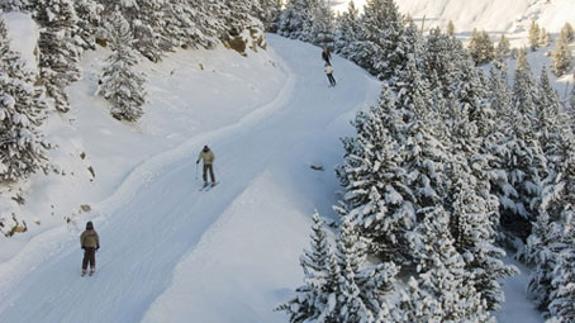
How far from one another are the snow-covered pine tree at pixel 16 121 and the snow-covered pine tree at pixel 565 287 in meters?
18.0

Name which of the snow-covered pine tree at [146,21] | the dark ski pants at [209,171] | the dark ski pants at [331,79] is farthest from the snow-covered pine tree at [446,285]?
the dark ski pants at [331,79]

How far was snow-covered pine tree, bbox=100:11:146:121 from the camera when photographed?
2403cm

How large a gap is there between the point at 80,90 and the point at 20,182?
7984 millimetres

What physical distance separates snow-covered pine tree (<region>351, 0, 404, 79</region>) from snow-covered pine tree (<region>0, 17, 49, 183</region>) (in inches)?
1179

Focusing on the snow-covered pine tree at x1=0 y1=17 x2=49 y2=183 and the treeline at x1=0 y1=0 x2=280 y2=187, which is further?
the treeline at x1=0 y1=0 x2=280 y2=187

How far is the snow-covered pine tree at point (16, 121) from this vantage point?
16828mm

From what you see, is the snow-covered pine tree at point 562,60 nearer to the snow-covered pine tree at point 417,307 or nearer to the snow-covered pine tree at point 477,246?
the snow-covered pine tree at point 477,246

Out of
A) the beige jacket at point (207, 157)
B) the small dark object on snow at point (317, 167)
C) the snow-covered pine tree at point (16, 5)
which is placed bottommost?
the small dark object on snow at point (317, 167)

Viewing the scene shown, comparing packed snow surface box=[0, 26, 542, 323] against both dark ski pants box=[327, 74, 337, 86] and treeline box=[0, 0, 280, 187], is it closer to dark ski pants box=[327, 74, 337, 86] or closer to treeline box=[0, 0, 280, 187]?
treeline box=[0, 0, 280, 187]

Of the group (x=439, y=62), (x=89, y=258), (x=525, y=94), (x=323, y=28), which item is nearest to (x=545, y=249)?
(x=89, y=258)

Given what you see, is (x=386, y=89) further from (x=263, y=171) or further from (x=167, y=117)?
(x=167, y=117)

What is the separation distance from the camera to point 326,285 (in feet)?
32.7

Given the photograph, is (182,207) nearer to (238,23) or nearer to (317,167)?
(317,167)

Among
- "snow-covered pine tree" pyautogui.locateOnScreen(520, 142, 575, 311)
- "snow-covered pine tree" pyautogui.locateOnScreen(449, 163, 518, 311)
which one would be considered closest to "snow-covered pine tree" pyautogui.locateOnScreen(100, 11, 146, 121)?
"snow-covered pine tree" pyautogui.locateOnScreen(449, 163, 518, 311)
